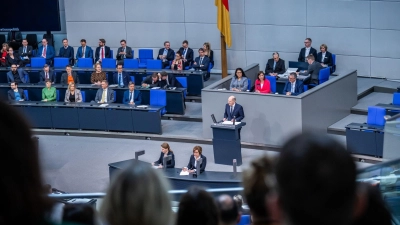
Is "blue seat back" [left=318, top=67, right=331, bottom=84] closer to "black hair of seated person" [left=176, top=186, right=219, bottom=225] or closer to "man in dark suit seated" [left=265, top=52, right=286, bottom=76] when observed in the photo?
"man in dark suit seated" [left=265, top=52, right=286, bottom=76]

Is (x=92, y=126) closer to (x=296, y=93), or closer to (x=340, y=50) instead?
(x=296, y=93)

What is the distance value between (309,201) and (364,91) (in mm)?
14925

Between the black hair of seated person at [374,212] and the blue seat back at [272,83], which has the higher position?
the black hair of seated person at [374,212]

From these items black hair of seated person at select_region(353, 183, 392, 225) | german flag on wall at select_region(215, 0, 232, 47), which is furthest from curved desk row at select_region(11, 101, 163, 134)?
black hair of seated person at select_region(353, 183, 392, 225)

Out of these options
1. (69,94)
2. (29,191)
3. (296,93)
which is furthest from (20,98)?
(29,191)

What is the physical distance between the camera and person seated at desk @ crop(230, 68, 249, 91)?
14.0 m

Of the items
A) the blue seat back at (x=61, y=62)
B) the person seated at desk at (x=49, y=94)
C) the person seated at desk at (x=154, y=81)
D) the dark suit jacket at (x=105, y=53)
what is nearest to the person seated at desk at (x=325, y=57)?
the person seated at desk at (x=154, y=81)

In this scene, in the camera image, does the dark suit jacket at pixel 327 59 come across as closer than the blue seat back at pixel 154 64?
Yes

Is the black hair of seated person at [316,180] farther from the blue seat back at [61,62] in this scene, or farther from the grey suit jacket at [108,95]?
the blue seat back at [61,62]

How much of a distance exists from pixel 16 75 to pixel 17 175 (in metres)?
16.0

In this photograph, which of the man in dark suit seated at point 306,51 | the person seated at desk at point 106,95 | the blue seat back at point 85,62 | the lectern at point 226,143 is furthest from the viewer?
the blue seat back at point 85,62

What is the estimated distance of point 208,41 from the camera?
18.8 metres

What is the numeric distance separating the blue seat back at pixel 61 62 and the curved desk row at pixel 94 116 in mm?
2669

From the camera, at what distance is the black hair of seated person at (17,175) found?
129 cm
